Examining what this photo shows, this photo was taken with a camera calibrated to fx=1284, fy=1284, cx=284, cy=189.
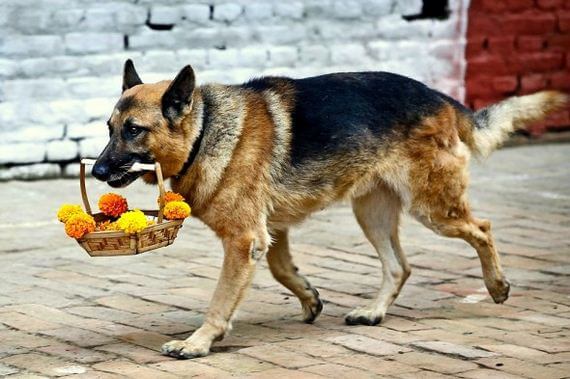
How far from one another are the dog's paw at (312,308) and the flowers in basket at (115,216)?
0.98 metres

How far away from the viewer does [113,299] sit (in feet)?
23.0

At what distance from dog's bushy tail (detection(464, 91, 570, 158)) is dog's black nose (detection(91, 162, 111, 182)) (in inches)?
85.3

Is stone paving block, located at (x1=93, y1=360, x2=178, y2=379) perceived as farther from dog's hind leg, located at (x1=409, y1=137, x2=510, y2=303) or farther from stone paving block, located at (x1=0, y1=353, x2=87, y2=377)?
dog's hind leg, located at (x1=409, y1=137, x2=510, y2=303)

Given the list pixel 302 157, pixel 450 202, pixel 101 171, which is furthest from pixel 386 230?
pixel 101 171

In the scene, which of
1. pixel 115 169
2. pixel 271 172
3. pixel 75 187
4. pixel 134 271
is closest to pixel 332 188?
pixel 271 172

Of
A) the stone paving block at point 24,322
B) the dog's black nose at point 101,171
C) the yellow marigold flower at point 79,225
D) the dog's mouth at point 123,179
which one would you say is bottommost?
the stone paving block at point 24,322

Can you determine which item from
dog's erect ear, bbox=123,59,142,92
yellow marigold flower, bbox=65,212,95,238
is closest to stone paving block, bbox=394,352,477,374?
yellow marigold flower, bbox=65,212,95,238

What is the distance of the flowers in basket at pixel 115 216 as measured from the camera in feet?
18.4

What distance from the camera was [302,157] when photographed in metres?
6.39

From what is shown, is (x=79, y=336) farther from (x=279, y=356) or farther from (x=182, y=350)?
(x=279, y=356)

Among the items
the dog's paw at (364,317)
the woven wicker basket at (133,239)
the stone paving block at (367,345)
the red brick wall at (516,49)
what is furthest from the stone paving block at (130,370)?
the red brick wall at (516,49)

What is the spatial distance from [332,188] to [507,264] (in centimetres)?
197

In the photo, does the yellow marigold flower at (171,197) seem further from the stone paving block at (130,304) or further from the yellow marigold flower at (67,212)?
the stone paving block at (130,304)

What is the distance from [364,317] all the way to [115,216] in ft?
4.68
